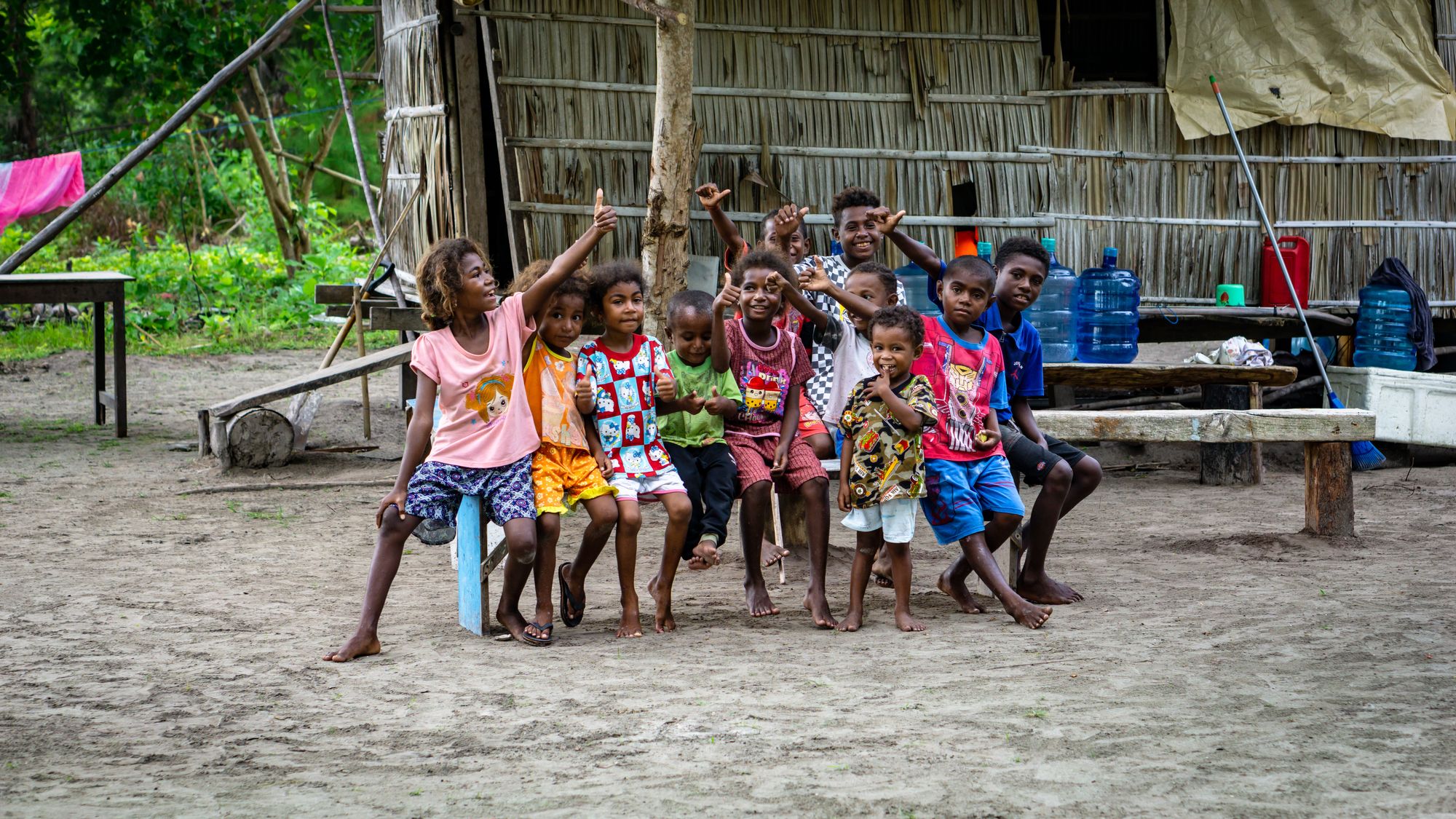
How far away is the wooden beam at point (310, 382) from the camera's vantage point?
25.7 ft

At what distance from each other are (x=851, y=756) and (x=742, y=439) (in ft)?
6.34

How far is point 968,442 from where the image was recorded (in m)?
4.73

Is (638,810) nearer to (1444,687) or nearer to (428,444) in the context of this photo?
(428,444)

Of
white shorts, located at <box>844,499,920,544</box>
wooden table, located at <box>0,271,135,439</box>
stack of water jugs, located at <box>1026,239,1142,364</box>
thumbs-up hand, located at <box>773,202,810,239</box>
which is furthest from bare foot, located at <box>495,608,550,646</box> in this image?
wooden table, located at <box>0,271,135,439</box>

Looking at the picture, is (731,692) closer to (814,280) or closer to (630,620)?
(630,620)

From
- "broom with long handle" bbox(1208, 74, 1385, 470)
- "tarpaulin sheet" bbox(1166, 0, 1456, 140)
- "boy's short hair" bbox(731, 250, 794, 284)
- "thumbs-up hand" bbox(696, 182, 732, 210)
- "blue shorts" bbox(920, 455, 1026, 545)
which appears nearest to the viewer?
"blue shorts" bbox(920, 455, 1026, 545)

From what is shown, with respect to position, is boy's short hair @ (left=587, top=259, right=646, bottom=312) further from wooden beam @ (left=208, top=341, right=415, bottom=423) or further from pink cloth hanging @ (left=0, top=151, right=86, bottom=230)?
pink cloth hanging @ (left=0, top=151, right=86, bottom=230)

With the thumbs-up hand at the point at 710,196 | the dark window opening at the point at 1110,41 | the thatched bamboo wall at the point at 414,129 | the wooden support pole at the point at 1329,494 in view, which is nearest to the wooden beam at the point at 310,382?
the thatched bamboo wall at the point at 414,129

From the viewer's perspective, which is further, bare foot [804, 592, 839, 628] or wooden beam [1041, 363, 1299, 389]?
wooden beam [1041, 363, 1299, 389]

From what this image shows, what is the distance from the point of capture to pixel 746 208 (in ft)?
27.3

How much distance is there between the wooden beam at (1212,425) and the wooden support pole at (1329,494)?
0.61 ft

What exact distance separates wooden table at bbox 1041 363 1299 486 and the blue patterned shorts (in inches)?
138

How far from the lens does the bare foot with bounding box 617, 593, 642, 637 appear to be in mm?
4466

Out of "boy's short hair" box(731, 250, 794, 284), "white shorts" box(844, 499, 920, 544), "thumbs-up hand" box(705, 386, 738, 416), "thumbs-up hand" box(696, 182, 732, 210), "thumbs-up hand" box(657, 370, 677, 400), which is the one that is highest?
"thumbs-up hand" box(696, 182, 732, 210)
